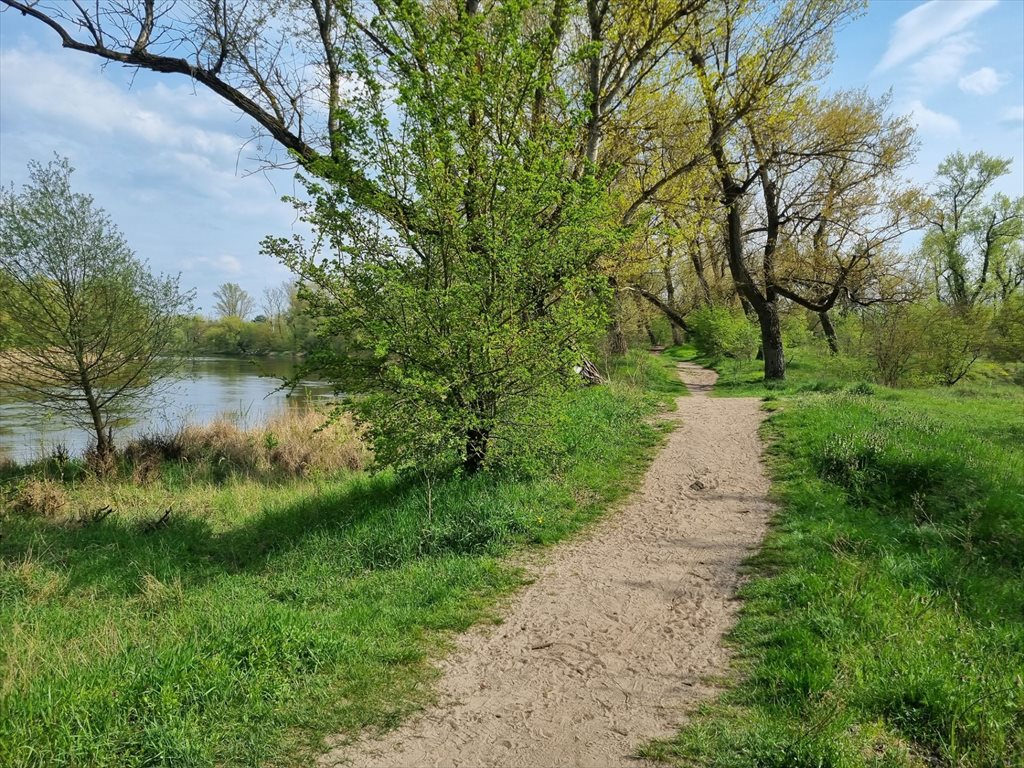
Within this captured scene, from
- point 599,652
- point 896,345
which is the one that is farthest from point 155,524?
point 896,345

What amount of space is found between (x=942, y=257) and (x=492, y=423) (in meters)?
38.4

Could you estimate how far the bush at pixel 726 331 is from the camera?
2359 cm

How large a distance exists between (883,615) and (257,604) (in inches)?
186

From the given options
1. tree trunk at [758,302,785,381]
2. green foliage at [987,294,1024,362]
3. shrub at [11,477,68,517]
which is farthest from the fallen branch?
green foliage at [987,294,1024,362]

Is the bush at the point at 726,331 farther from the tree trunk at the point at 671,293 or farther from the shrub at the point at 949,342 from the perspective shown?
the shrub at the point at 949,342

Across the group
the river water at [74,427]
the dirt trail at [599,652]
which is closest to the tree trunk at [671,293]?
the river water at [74,427]

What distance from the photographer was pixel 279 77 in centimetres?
1001

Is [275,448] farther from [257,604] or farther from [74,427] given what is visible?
[257,604]

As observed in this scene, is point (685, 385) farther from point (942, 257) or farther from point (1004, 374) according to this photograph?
point (942, 257)

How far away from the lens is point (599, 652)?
399 centimetres

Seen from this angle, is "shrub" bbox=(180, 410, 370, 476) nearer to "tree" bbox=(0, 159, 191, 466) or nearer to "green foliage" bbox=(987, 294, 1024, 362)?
"tree" bbox=(0, 159, 191, 466)

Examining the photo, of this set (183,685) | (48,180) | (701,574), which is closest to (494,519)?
(701,574)

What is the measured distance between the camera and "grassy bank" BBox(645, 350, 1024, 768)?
9.36 ft

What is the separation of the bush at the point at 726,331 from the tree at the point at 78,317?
767 inches
